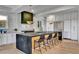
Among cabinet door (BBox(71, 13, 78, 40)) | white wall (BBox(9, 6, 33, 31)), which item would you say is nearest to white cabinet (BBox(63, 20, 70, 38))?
cabinet door (BBox(71, 13, 78, 40))

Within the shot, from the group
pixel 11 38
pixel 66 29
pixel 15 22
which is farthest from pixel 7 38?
pixel 66 29

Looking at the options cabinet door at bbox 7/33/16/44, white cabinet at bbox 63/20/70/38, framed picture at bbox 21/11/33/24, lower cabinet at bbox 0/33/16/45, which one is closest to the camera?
lower cabinet at bbox 0/33/16/45

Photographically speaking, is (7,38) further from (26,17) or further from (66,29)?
(66,29)

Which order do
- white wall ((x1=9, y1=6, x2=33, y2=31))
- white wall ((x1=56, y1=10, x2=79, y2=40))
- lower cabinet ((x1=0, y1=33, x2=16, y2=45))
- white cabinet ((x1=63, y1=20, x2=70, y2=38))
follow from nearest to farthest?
lower cabinet ((x1=0, y1=33, x2=16, y2=45)), white wall ((x1=9, y1=6, x2=33, y2=31)), white wall ((x1=56, y1=10, x2=79, y2=40)), white cabinet ((x1=63, y1=20, x2=70, y2=38))

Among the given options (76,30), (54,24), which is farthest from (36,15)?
(76,30)

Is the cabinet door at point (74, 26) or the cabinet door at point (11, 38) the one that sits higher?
the cabinet door at point (74, 26)

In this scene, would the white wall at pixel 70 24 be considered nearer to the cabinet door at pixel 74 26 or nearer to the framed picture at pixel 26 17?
the cabinet door at pixel 74 26

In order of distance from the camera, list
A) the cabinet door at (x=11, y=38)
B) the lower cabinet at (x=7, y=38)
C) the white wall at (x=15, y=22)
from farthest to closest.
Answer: the white wall at (x=15, y=22), the cabinet door at (x=11, y=38), the lower cabinet at (x=7, y=38)

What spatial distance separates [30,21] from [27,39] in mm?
2825

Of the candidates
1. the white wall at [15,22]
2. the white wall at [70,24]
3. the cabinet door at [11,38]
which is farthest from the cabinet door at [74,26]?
the cabinet door at [11,38]

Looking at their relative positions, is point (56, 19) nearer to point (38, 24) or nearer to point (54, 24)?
point (54, 24)

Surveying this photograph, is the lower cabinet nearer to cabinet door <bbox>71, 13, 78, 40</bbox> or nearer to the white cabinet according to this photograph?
the white cabinet
